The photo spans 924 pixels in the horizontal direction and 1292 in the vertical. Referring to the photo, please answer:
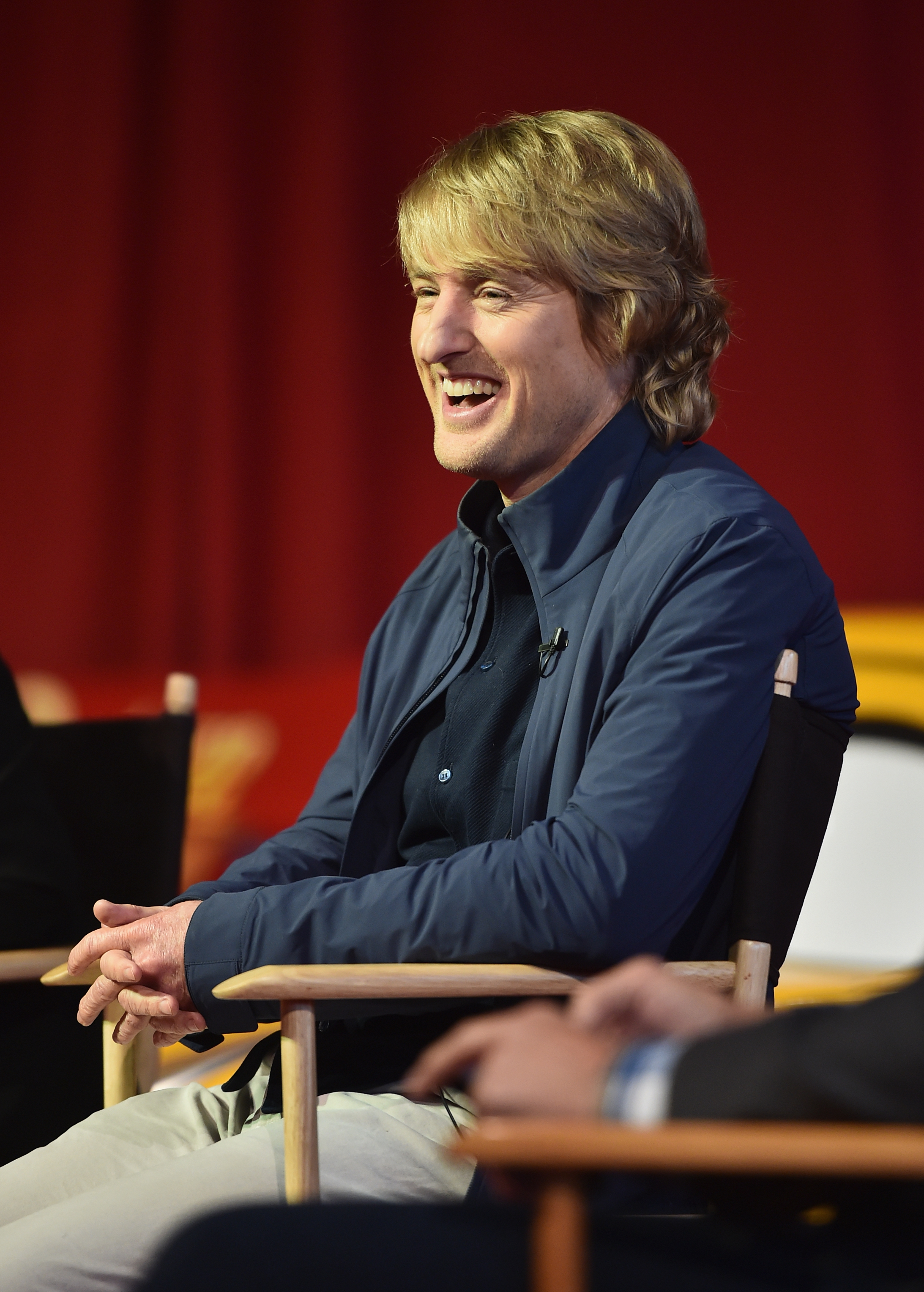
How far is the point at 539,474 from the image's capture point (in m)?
1.68

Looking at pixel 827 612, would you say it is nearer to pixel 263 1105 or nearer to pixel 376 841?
pixel 376 841

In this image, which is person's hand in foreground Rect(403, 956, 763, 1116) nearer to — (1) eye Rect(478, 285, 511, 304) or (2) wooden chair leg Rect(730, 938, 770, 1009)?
(2) wooden chair leg Rect(730, 938, 770, 1009)

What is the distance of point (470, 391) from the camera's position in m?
1.67

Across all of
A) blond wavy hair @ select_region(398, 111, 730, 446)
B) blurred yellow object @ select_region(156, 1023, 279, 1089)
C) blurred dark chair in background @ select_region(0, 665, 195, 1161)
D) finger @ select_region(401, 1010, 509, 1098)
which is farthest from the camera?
blurred yellow object @ select_region(156, 1023, 279, 1089)

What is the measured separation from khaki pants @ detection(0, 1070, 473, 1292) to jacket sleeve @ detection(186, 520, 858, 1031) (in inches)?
5.2

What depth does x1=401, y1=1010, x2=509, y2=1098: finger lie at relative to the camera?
78 cm

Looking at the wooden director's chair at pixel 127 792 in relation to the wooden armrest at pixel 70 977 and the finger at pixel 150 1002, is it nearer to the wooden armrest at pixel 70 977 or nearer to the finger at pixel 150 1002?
the wooden armrest at pixel 70 977

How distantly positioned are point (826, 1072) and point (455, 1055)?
197 mm

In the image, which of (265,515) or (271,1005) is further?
(265,515)

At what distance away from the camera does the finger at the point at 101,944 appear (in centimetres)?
139

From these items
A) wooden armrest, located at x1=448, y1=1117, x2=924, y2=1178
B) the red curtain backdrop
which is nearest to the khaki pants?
wooden armrest, located at x1=448, y1=1117, x2=924, y2=1178

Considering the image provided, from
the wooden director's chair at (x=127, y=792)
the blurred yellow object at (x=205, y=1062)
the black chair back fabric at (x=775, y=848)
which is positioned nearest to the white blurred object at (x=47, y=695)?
the blurred yellow object at (x=205, y=1062)

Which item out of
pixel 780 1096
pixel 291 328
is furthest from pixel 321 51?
pixel 780 1096

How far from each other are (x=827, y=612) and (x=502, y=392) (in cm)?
45
